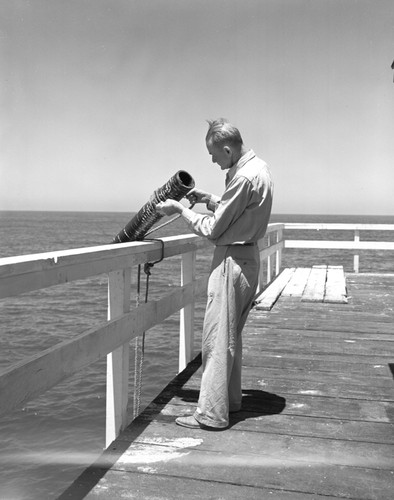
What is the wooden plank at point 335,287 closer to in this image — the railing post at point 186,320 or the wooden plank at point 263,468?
the railing post at point 186,320

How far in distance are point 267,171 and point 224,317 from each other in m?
0.79

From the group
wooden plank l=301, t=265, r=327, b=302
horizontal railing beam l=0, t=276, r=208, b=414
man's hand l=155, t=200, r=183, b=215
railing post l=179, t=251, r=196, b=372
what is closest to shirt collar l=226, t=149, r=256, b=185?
man's hand l=155, t=200, r=183, b=215

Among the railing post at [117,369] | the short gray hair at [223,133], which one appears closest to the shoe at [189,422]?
the railing post at [117,369]

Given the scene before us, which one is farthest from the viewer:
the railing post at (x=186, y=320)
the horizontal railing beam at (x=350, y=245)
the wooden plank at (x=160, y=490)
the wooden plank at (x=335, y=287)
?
the horizontal railing beam at (x=350, y=245)

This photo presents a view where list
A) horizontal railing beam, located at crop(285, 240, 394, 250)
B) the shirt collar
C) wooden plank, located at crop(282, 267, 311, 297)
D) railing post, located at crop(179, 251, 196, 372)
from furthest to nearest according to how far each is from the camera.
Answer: horizontal railing beam, located at crop(285, 240, 394, 250), wooden plank, located at crop(282, 267, 311, 297), railing post, located at crop(179, 251, 196, 372), the shirt collar

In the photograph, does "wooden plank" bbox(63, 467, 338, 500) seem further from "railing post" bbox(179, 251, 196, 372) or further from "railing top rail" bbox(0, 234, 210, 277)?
"railing post" bbox(179, 251, 196, 372)

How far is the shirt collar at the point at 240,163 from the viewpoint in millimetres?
3152

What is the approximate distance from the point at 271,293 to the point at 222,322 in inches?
196

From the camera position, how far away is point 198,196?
3648mm

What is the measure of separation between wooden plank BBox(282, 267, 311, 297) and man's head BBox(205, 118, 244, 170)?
17.1ft

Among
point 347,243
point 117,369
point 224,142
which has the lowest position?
point 117,369

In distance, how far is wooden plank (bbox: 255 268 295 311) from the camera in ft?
23.4

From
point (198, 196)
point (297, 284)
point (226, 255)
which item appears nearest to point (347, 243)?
point (297, 284)

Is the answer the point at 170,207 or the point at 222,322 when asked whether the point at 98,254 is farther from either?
the point at 222,322
